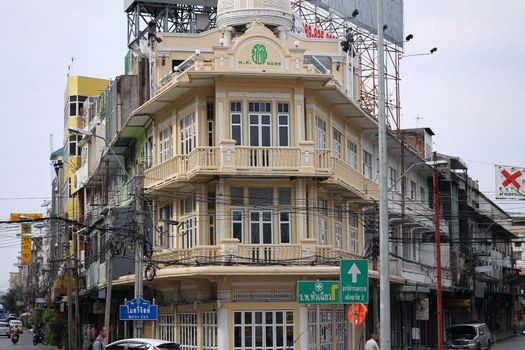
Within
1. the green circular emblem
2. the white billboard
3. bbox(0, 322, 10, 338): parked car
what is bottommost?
bbox(0, 322, 10, 338): parked car

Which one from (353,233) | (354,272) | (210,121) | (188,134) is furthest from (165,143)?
(354,272)

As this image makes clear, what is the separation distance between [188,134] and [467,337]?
2400 cm

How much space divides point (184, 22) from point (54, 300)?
26.0 metres

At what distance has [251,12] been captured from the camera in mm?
39375

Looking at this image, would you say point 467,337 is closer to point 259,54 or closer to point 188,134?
point 188,134

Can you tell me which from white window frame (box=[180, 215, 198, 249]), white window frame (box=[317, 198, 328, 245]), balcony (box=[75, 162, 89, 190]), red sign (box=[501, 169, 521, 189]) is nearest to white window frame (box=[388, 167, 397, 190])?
red sign (box=[501, 169, 521, 189])

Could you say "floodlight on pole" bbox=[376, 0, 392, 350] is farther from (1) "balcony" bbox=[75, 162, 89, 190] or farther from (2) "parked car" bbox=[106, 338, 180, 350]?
(1) "balcony" bbox=[75, 162, 89, 190]

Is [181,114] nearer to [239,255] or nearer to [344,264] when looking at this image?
[239,255]

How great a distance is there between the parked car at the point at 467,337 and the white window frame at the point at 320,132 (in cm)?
1917

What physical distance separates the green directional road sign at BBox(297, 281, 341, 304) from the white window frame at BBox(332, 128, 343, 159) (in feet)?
53.7

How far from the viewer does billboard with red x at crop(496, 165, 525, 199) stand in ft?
153

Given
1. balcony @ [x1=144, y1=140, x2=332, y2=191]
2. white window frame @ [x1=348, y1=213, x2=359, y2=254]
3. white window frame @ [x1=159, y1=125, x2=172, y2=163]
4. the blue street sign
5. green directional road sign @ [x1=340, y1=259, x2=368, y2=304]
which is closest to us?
green directional road sign @ [x1=340, y1=259, x2=368, y2=304]

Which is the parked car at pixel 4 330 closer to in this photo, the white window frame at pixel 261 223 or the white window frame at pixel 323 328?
the white window frame at pixel 323 328

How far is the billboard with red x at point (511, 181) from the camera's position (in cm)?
4653
